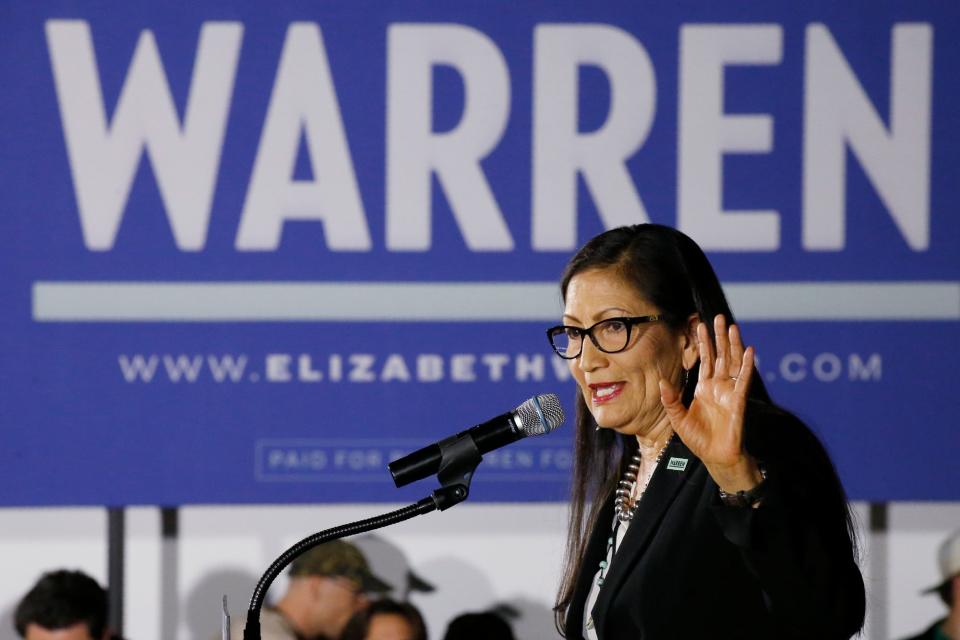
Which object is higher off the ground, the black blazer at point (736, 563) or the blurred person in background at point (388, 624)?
the black blazer at point (736, 563)

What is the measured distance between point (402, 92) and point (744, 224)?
1047 mm

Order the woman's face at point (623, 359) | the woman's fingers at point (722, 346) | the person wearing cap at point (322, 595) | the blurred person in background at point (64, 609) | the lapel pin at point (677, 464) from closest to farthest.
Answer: the woman's fingers at point (722, 346) < the lapel pin at point (677, 464) < the woman's face at point (623, 359) < the blurred person in background at point (64, 609) < the person wearing cap at point (322, 595)

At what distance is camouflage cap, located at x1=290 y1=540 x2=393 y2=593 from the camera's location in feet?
12.2

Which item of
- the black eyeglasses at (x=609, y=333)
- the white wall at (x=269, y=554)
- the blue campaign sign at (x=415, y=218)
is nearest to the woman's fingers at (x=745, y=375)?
the black eyeglasses at (x=609, y=333)

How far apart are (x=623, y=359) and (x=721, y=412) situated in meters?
0.41

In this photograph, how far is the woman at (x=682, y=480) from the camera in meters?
1.61

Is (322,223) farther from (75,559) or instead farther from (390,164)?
(75,559)

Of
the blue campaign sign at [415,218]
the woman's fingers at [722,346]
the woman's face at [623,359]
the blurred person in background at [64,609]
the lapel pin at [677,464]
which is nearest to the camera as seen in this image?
the woman's fingers at [722,346]

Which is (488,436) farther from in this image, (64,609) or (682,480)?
(64,609)

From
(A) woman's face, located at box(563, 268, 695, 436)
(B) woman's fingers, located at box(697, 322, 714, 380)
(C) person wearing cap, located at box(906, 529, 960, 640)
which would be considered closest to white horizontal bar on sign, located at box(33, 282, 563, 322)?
(C) person wearing cap, located at box(906, 529, 960, 640)

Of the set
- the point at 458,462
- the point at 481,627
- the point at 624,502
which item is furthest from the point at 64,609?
the point at 458,462

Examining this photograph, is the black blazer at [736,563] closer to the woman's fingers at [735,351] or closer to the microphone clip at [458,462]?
the woman's fingers at [735,351]

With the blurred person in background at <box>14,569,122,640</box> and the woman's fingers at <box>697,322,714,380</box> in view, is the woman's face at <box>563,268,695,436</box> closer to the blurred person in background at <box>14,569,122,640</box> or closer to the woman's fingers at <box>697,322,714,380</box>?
the woman's fingers at <box>697,322,714,380</box>

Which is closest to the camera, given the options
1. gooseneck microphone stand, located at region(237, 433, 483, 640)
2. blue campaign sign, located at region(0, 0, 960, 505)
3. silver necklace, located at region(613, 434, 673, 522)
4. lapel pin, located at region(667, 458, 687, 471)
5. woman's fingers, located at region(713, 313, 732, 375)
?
gooseneck microphone stand, located at region(237, 433, 483, 640)
